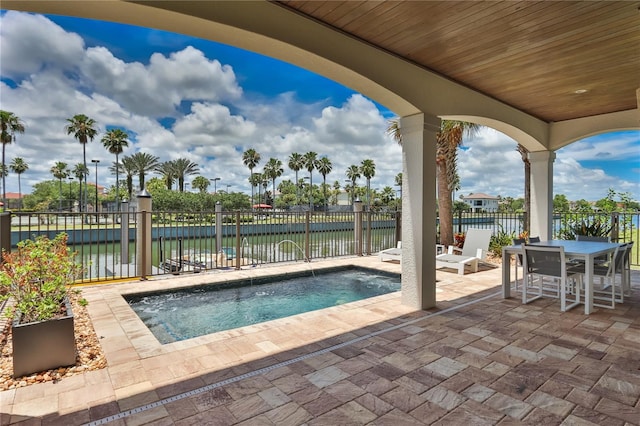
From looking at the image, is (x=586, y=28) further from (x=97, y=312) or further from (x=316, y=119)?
(x=316, y=119)

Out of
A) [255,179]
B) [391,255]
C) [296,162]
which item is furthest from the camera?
[255,179]

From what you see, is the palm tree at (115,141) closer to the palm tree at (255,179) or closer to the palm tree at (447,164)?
the palm tree at (255,179)

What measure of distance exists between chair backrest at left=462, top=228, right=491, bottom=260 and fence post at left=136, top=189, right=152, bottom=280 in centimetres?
650

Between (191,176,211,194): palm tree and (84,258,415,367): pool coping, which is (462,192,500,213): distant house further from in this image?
(84,258,415,367): pool coping

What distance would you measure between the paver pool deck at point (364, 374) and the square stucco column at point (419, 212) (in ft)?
1.48

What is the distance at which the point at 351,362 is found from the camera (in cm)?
276

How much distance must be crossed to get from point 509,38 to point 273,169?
51671 millimetres

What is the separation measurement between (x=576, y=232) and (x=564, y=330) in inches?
204

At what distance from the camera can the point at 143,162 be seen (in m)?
35.9

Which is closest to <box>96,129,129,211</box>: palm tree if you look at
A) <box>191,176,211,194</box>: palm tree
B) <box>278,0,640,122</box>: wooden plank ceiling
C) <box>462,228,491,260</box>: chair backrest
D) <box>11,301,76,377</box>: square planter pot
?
<box>191,176,211,194</box>: palm tree

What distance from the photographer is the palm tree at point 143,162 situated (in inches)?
1410

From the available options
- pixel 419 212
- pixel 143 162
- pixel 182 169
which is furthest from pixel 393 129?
pixel 182 169

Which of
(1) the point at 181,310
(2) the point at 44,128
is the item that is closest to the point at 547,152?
(1) the point at 181,310

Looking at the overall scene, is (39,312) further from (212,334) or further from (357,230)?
(357,230)
